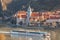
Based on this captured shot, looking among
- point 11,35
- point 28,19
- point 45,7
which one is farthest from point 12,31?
point 45,7

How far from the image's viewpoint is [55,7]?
5.86m

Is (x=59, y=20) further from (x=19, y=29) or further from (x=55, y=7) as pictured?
(x=19, y=29)

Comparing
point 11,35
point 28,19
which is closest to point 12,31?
point 11,35

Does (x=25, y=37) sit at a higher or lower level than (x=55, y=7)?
lower

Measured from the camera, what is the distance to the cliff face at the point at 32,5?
584cm

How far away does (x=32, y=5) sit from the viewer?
596 cm

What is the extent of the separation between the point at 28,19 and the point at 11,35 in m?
0.64

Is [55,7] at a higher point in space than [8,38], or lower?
higher

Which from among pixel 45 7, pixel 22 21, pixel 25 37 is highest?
pixel 45 7

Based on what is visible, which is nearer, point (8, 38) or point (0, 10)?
point (8, 38)

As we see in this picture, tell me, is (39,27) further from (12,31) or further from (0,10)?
(0,10)

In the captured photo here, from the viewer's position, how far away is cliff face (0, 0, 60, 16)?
5844 mm

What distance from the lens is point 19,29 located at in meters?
6.00

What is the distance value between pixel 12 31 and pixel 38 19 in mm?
765
